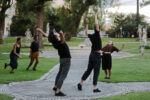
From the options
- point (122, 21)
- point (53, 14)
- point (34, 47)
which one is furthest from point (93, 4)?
point (122, 21)

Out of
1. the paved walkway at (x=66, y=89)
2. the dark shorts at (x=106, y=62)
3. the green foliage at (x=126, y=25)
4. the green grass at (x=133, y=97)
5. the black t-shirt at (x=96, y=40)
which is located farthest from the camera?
the green foliage at (x=126, y=25)

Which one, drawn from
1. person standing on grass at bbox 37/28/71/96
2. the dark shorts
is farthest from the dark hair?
the dark shorts

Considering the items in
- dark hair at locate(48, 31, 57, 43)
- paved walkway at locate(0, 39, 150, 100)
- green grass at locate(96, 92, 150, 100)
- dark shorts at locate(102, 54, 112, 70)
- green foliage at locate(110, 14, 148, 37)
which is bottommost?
paved walkway at locate(0, 39, 150, 100)

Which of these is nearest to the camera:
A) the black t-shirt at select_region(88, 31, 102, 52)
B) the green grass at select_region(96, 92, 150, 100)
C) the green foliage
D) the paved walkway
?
the green grass at select_region(96, 92, 150, 100)

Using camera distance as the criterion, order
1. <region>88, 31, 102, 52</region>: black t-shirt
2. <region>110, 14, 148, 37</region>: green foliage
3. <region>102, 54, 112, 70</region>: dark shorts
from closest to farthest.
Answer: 1. <region>88, 31, 102, 52</region>: black t-shirt
2. <region>102, 54, 112, 70</region>: dark shorts
3. <region>110, 14, 148, 37</region>: green foliage

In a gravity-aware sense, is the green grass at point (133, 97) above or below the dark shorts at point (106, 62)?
below

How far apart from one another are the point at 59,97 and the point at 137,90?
2528mm

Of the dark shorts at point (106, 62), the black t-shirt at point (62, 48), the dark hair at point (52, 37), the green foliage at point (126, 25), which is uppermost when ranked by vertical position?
the green foliage at point (126, 25)

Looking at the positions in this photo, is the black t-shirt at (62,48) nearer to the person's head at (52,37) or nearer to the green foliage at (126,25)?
the person's head at (52,37)

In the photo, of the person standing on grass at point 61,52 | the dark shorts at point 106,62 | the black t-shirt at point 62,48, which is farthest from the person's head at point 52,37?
the dark shorts at point 106,62

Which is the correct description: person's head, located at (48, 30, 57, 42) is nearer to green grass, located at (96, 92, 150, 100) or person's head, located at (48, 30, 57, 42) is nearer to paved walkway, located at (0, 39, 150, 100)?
paved walkway, located at (0, 39, 150, 100)

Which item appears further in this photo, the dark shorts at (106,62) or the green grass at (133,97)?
the dark shorts at (106,62)

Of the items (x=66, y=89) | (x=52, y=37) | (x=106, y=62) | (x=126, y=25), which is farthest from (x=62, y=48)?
(x=126, y=25)

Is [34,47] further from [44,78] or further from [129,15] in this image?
[129,15]
